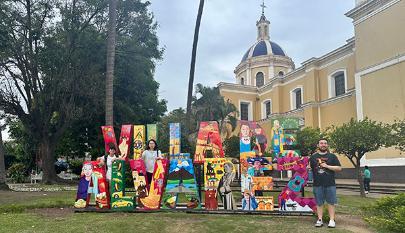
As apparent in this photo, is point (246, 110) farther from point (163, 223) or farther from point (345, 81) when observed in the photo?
point (163, 223)

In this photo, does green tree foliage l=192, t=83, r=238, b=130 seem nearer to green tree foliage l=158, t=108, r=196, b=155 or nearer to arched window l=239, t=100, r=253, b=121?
green tree foliage l=158, t=108, r=196, b=155

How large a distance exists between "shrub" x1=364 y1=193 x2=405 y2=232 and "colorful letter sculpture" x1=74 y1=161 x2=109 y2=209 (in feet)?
19.4

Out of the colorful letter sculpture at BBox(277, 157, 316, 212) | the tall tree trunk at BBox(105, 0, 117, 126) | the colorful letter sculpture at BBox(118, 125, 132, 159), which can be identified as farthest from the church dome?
the colorful letter sculpture at BBox(277, 157, 316, 212)

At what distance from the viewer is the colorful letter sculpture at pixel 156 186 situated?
979cm

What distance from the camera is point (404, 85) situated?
26328 millimetres

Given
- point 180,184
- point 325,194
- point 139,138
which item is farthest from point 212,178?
point 139,138

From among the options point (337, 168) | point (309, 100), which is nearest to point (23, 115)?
point (337, 168)

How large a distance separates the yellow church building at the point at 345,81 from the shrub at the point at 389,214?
1857 centimetres

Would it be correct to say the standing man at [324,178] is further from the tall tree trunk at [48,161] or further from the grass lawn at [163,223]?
the tall tree trunk at [48,161]

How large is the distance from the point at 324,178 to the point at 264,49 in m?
47.1

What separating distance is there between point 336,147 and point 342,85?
70.4 ft

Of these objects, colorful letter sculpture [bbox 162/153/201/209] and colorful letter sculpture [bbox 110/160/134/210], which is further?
colorful letter sculpture [bbox 110/160/134/210]

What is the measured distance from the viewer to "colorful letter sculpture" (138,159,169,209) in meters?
9.79

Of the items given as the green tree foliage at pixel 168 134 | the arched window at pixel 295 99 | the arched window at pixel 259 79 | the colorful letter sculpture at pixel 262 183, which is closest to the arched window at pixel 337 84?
the arched window at pixel 295 99
